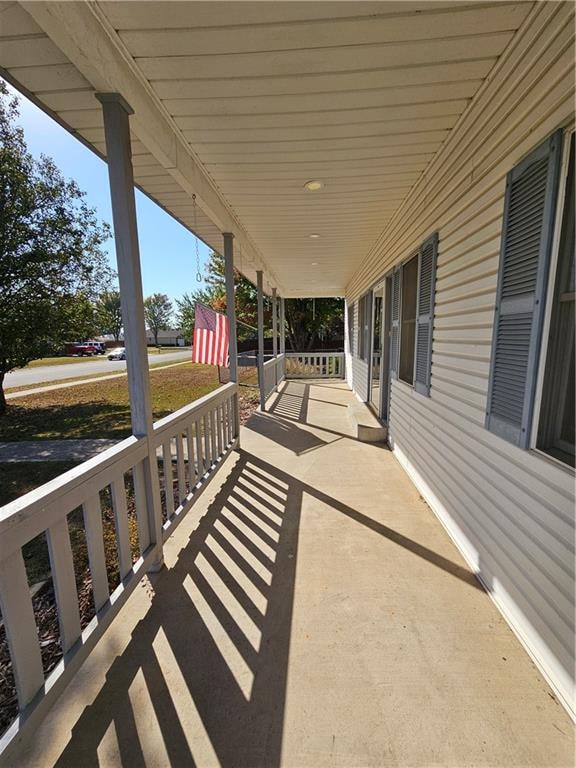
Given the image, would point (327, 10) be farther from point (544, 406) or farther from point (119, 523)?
point (119, 523)

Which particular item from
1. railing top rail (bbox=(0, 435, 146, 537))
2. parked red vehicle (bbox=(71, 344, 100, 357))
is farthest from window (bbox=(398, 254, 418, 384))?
parked red vehicle (bbox=(71, 344, 100, 357))

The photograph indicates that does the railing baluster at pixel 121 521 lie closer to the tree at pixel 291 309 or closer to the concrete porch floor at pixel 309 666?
the concrete porch floor at pixel 309 666

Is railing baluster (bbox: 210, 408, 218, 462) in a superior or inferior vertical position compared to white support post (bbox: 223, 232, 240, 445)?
inferior

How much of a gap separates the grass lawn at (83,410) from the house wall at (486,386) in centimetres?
463

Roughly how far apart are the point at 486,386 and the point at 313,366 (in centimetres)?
914

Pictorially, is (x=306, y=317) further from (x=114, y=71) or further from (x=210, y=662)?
(x=210, y=662)

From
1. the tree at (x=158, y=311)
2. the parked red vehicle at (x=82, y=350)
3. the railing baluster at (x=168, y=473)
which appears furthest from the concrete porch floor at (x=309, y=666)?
the tree at (x=158, y=311)

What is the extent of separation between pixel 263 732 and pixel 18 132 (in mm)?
9335

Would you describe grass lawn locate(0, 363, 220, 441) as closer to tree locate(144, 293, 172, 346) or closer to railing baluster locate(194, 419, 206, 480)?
railing baluster locate(194, 419, 206, 480)

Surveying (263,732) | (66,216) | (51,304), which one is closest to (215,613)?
(263,732)

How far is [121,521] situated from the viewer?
1695 millimetres

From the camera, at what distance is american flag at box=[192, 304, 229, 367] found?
127 inches

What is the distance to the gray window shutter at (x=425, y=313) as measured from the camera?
9.15ft

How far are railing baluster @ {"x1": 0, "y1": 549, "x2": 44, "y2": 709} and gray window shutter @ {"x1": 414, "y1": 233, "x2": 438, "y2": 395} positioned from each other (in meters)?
2.76
